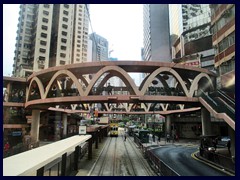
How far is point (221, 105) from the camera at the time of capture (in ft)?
73.2

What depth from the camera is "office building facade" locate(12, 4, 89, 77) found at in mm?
74875

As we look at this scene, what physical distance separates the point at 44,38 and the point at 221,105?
69.2m

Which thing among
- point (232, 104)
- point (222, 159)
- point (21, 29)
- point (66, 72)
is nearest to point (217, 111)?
point (232, 104)

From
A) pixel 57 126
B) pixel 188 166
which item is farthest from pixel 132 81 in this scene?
pixel 57 126

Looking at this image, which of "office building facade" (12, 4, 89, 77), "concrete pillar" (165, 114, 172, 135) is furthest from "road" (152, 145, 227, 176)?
"office building facade" (12, 4, 89, 77)

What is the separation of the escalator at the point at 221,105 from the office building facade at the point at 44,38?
2390 inches

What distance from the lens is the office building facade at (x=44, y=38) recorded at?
246 feet

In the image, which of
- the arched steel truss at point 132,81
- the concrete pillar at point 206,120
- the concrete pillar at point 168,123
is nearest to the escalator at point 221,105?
the arched steel truss at point 132,81

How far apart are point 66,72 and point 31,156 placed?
17.1m

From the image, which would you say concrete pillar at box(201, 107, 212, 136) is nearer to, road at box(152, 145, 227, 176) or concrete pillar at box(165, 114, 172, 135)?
road at box(152, 145, 227, 176)

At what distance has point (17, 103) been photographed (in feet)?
139

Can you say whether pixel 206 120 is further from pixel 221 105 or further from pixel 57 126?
pixel 57 126

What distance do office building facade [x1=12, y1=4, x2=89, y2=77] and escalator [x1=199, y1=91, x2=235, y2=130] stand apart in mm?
60719
